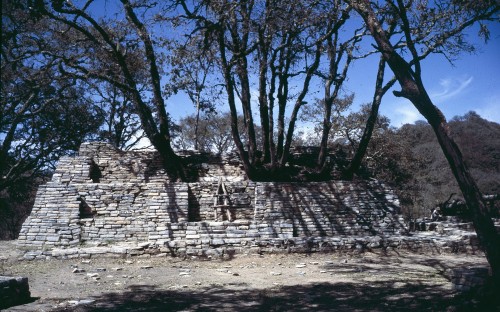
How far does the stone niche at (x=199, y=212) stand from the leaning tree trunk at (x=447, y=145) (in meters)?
4.86

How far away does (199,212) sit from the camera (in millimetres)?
10602

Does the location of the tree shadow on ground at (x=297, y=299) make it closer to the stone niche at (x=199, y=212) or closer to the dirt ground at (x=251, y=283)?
the dirt ground at (x=251, y=283)

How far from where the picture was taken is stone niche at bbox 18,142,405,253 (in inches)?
355

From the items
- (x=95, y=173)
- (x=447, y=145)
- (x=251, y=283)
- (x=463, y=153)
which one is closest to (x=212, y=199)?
(x=95, y=173)

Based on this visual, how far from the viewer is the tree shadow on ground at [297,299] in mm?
4656

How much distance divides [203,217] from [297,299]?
578 cm

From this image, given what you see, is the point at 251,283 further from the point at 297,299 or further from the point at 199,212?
the point at 199,212

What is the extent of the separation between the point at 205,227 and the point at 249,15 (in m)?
5.60

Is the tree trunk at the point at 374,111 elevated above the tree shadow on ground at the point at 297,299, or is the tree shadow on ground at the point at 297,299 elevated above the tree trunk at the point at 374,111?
the tree trunk at the point at 374,111

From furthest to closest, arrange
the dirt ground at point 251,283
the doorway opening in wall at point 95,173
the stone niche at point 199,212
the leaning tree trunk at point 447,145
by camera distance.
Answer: the doorway opening in wall at point 95,173, the stone niche at point 199,212, the dirt ground at point 251,283, the leaning tree trunk at point 447,145

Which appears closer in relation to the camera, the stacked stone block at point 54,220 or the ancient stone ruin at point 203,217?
the ancient stone ruin at point 203,217

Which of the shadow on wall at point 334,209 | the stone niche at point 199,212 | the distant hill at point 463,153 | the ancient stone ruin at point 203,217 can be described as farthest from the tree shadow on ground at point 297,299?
the distant hill at point 463,153

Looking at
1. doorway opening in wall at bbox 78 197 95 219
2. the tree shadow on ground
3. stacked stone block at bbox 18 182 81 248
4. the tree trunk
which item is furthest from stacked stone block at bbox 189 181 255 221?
the tree shadow on ground

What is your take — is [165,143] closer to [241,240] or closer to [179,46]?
[179,46]
